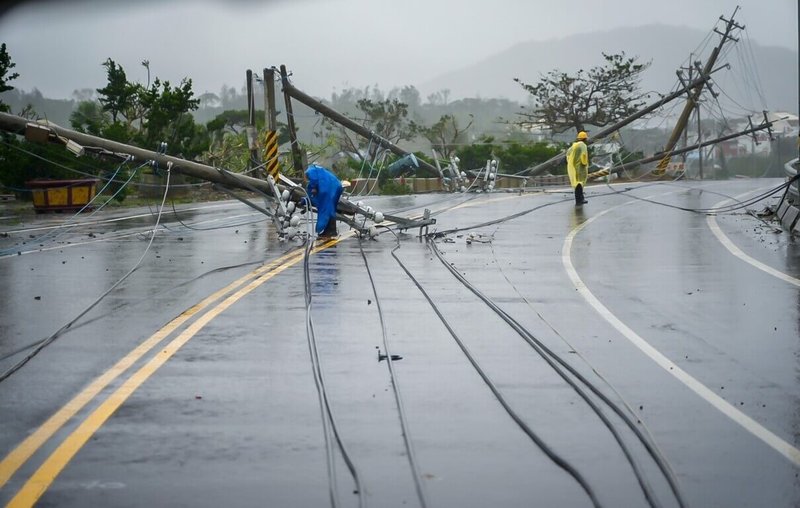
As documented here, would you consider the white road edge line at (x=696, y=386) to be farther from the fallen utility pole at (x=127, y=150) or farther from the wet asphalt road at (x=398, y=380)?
the fallen utility pole at (x=127, y=150)

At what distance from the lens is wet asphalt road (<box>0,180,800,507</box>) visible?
6.32 m

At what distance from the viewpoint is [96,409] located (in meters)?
7.86

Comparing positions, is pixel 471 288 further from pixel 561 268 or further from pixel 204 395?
pixel 204 395

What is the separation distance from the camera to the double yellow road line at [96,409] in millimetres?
6336

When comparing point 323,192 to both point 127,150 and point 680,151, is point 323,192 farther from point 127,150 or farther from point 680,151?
point 680,151

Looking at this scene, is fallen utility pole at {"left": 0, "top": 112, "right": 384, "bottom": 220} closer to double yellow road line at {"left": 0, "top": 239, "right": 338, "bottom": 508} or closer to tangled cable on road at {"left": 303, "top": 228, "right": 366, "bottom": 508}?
double yellow road line at {"left": 0, "top": 239, "right": 338, "bottom": 508}

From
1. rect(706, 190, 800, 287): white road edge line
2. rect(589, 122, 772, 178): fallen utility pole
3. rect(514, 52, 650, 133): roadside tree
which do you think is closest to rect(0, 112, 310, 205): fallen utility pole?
rect(706, 190, 800, 287): white road edge line

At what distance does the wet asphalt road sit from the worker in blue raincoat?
2.69 m

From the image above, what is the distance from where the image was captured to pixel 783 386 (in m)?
8.86

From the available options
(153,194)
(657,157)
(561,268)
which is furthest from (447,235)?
(657,157)

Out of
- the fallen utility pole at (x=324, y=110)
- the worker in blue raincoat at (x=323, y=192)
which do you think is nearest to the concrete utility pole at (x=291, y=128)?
the fallen utility pole at (x=324, y=110)

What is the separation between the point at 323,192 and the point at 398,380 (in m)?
12.3

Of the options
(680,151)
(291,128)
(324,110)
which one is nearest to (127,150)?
(291,128)

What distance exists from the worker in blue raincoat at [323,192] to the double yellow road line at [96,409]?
7.49 meters
